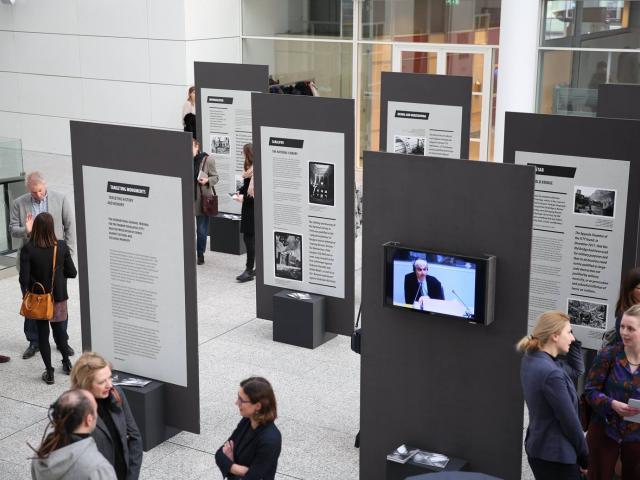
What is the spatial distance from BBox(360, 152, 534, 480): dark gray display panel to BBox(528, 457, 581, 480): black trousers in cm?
61

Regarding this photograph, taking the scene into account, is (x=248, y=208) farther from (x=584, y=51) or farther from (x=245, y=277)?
(x=584, y=51)

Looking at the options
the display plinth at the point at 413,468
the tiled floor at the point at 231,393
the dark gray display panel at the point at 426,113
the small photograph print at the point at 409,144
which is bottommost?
the tiled floor at the point at 231,393

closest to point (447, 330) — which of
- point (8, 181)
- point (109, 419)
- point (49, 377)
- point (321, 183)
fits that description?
point (109, 419)

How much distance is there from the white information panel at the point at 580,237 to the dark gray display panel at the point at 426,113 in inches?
139

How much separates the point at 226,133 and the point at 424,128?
10.7 feet

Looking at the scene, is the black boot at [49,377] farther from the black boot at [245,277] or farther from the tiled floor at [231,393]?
the black boot at [245,277]

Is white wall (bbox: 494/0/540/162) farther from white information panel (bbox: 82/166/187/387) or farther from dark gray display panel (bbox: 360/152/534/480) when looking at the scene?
dark gray display panel (bbox: 360/152/534/480)

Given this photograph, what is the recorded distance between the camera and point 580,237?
773 centimetres

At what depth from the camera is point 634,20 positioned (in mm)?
Result: 16078

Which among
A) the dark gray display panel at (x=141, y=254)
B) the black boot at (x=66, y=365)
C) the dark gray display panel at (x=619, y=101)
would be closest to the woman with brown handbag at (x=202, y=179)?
the black boot at (x=66, y=365)

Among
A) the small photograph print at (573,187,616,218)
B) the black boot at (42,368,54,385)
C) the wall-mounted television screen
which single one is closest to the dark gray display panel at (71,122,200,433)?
the black boot at (42,368,54,385)

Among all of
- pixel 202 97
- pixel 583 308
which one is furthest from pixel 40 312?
pixel 202 97

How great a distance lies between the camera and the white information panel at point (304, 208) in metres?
9.45

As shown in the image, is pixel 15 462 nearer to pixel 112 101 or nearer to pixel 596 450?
pixel 596 450
